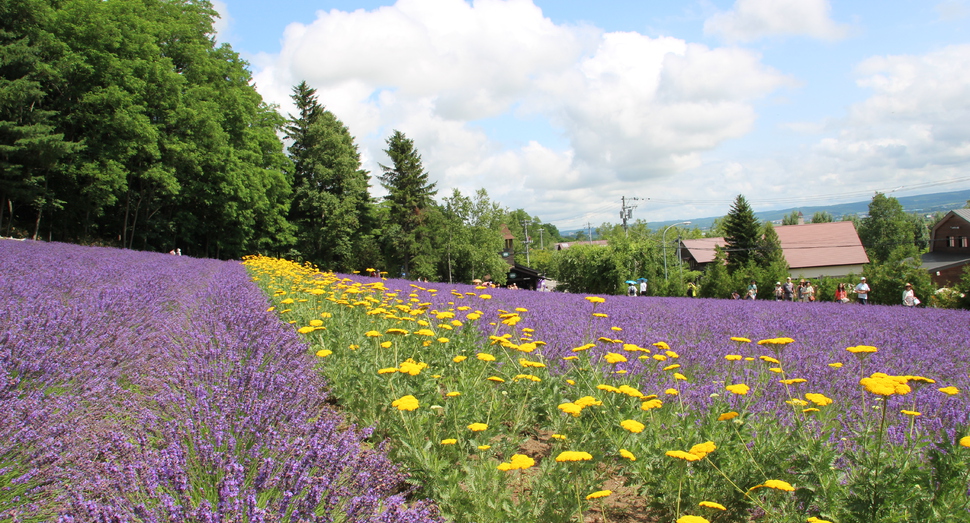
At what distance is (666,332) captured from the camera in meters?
6.78

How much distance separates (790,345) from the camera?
6516 mm

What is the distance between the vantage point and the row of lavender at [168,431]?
6.00ft

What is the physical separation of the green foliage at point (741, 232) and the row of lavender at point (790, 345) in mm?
37019

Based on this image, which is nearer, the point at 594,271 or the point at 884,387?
the point at 884,387

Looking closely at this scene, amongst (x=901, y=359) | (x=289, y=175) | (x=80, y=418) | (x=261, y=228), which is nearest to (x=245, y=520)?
(x=80, y=418)

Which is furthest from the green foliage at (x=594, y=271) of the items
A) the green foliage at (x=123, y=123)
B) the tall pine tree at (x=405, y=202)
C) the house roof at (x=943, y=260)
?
the house roof at (x=943, y=260)

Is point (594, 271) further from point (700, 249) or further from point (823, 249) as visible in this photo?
point (823, 249)

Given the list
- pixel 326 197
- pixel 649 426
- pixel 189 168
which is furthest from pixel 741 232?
pixel 649 426

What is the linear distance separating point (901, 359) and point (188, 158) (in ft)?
96.8

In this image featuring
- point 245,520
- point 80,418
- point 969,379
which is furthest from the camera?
point 969,379

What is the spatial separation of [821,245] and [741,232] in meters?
19.7

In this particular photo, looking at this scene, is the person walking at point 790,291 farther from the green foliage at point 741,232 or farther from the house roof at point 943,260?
the house roof at point 943,260

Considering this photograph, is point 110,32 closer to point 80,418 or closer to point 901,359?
point 80,418

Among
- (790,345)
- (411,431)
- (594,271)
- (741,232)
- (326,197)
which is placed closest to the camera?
(411,431)
